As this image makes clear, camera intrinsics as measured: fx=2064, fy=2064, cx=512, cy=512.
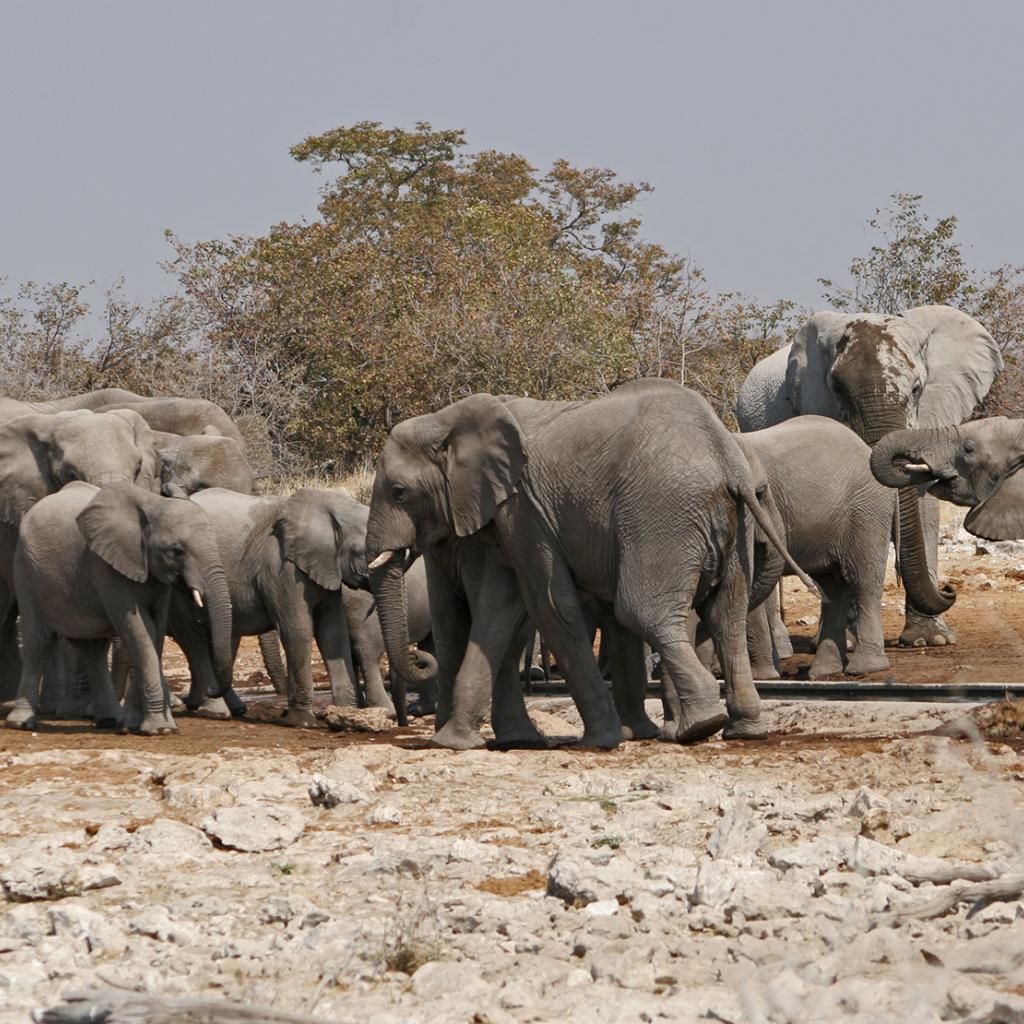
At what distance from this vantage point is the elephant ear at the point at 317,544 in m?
12.5

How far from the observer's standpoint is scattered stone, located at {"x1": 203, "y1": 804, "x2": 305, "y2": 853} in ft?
23.6

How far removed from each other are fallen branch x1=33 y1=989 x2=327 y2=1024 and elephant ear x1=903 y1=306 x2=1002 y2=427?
1247 cm

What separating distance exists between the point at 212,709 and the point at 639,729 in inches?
134

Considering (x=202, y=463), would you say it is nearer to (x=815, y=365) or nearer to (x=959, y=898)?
(x=815, y=365)

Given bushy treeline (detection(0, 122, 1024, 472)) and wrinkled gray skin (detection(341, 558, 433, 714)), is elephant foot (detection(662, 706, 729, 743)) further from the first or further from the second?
bushy treeline (detection(0, 122, 1024, 472))

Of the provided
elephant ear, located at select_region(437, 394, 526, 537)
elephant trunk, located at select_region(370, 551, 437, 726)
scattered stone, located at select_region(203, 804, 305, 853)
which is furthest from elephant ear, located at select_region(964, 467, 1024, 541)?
scattered stone, located at select_region(203, 804, 305, 853)

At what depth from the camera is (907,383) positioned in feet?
53.0

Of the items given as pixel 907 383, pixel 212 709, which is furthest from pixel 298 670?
pixel 907 383

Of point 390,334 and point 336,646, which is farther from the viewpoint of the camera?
point 390,334

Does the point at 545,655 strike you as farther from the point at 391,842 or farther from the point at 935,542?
the point at 391,842

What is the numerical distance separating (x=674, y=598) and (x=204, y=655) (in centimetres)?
431

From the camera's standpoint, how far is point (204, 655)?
1292 centimetres

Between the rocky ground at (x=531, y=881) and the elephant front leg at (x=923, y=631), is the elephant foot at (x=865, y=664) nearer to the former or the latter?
the elephant front leg at (x=923, y=631)

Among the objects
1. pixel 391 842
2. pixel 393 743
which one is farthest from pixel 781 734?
pixel 391 842
